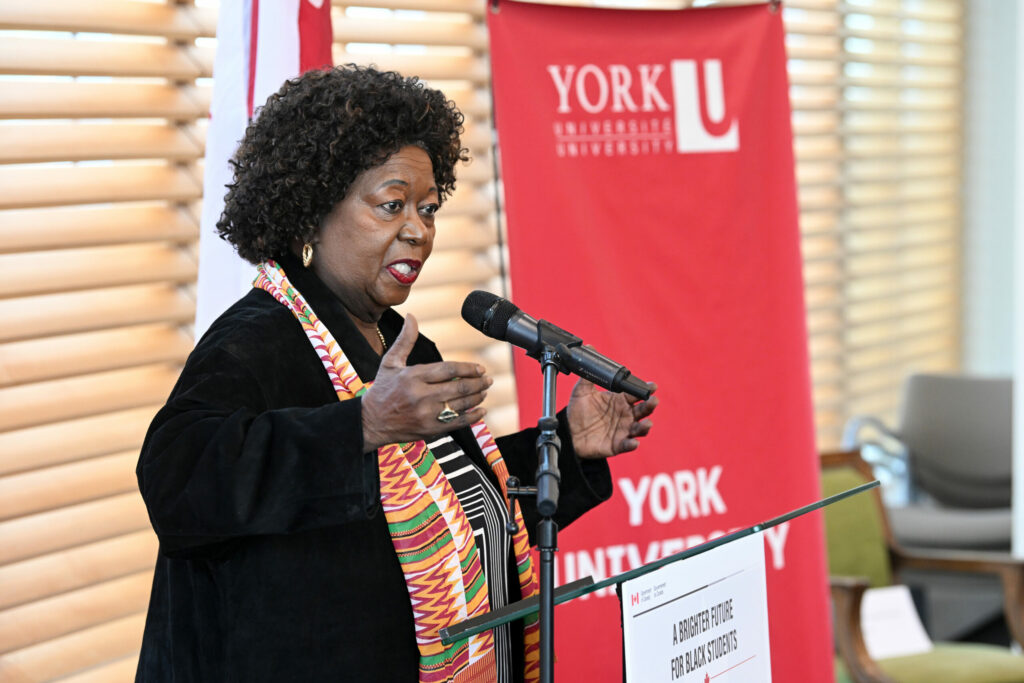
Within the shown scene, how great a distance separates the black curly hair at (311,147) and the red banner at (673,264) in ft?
2.96

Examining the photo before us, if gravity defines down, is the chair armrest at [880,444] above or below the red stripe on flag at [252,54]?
below

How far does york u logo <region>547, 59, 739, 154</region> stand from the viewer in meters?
2.66

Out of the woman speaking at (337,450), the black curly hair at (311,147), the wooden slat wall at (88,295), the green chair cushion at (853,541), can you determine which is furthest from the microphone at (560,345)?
the green chair cushion at (853,541)

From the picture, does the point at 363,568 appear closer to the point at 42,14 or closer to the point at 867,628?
the point at 42,14

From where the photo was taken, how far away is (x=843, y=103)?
4.90m

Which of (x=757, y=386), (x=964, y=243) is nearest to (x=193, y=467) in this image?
(x=757, y=386)

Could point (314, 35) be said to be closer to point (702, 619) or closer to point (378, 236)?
point (378, 236)

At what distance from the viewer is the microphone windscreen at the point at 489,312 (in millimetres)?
1461

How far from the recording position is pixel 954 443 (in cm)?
508

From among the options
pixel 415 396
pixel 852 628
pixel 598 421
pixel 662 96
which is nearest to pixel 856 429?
pixel 852 628

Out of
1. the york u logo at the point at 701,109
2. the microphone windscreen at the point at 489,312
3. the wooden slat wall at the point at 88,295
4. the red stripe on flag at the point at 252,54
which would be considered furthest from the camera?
the york u logo at the point at 701,109

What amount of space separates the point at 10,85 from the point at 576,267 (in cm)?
131

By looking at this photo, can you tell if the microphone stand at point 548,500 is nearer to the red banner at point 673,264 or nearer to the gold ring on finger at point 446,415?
the gold ring on finger at point 446,415

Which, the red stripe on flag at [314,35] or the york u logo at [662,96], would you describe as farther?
the york u logo at [662,96]
